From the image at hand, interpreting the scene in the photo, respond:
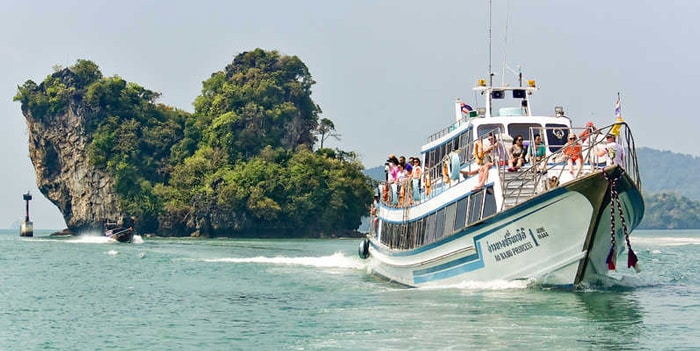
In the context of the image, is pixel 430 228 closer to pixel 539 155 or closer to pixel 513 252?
pixel 539 155

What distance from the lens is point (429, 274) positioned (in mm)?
28234

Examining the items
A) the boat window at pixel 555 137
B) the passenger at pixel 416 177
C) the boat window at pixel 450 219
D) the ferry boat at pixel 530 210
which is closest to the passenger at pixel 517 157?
the ferry boat at pixel 530 210

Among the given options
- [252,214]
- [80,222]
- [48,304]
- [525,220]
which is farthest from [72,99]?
[525,220]

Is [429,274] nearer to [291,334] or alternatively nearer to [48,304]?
[291,334]

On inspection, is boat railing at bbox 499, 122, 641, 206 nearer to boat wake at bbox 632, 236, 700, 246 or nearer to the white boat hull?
the white boat hull

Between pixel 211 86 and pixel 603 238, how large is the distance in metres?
97.9

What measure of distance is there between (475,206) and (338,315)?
4.63 meters

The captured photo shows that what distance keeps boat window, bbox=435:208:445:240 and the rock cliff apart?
89.7 metres

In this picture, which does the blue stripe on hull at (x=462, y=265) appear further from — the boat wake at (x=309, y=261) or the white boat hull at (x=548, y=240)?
the boat wake at (x=309, y=261)

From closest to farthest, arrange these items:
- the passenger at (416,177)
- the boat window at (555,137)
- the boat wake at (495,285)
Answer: the boat wake at (495,285) < the boat window at (555,137) < the passenger at (416,177)

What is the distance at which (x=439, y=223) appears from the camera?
91.6 ft

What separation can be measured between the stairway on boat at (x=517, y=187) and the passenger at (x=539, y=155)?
316 millimetres

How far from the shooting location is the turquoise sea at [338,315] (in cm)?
2006

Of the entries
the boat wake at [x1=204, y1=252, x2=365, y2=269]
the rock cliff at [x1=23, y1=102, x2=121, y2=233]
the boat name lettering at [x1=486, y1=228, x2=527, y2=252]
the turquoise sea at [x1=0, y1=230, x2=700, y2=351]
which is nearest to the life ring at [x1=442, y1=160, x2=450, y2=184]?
the turquoise sea at [x1=0, y1=230, x2=700, y2=351]
